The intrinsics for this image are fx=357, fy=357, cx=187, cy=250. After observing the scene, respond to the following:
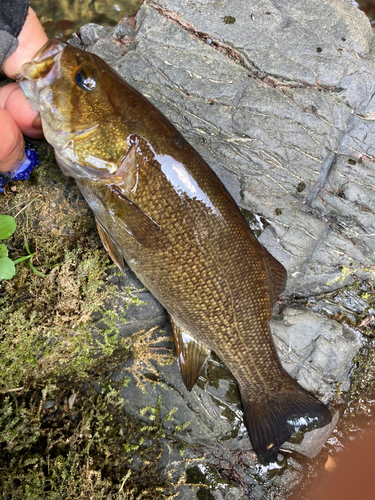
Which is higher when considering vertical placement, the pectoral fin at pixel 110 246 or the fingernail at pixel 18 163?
the fingernail at pixel 18 163

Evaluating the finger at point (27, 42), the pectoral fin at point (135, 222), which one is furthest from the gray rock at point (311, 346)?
the finger at point (27, 42)

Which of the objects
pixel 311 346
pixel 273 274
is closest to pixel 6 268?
pixel 273 274

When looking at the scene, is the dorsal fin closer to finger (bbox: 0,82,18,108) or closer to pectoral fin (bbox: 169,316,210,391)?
pectoral fin (bbox: 169,316,210,391)

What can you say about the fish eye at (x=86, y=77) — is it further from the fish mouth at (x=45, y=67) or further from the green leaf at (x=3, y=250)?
the green leaf at (x=3, y=250)

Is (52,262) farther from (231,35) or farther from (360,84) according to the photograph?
(360,84)

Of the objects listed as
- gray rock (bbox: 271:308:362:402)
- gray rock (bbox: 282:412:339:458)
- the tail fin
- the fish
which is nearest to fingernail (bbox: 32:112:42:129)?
the fish

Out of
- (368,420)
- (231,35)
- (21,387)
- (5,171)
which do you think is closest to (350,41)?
(231,35)
